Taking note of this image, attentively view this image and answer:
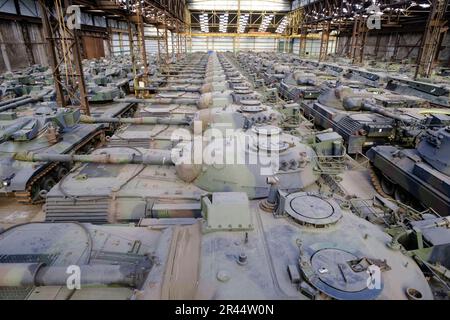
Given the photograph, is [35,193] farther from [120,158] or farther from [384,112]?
[384,112]

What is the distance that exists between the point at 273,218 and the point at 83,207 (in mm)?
5127

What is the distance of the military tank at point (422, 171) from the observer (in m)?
10.3

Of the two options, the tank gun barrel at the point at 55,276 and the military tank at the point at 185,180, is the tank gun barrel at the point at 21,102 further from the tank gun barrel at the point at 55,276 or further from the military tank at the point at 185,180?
the tank gun barrel at the point at 55,276

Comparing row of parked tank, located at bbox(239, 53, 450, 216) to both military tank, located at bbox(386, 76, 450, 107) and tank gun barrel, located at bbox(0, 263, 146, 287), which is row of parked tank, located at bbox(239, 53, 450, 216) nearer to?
military tank, located at bbox(386, 76, 450, 107)

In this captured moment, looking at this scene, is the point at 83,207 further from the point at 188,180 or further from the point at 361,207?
the point at 361,207

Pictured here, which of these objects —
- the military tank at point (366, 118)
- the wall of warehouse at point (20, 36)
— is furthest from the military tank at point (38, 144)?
the wall of warehouse at point (20, 36)

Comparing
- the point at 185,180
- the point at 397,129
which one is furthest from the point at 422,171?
the point at 185,180

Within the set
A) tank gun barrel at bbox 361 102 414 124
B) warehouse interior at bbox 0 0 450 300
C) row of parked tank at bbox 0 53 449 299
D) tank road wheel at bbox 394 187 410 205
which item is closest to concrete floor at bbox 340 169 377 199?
warehouse interior at bbox 0 0 450 300

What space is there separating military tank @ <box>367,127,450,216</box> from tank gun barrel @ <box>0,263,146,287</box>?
9.83 m

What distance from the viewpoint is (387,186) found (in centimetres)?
1350

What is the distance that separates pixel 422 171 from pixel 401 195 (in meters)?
→ 1.95

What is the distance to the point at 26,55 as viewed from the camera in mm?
36781

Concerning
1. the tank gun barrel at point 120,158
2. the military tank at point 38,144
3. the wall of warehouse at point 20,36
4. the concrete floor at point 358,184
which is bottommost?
the concrete floor at point 358,184

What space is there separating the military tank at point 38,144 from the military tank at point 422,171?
12.5m
